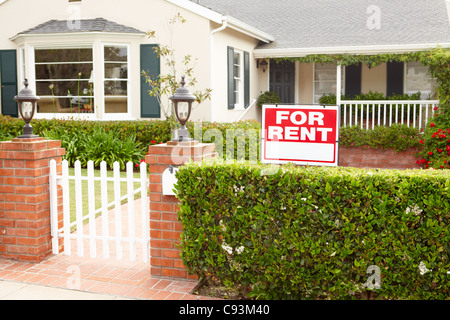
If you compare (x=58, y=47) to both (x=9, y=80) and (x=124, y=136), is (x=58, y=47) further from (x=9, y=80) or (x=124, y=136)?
(x=124, y=136)

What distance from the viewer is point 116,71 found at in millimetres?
12406

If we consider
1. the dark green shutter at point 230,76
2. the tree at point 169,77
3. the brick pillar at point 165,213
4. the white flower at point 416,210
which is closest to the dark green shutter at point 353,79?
the dark green shutter at point 230,76

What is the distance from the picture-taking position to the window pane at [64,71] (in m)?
12.4

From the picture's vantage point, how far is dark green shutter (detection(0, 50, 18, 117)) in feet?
43.4

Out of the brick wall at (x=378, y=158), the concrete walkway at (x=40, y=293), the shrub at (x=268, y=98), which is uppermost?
the shrub at (x=268, y=98)

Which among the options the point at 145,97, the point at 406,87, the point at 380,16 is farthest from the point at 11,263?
the point at 380,16

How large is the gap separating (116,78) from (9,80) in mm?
3300

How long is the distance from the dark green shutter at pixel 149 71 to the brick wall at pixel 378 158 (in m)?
4.94

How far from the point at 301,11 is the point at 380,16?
3.11 meters

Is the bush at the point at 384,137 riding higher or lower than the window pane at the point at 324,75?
lower

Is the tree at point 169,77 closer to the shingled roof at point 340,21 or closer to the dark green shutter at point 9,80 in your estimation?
the shingled roof at point 340,21

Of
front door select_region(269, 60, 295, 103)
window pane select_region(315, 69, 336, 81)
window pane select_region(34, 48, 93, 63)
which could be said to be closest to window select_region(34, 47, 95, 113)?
window pane select_region(34, 48, 93, 63)

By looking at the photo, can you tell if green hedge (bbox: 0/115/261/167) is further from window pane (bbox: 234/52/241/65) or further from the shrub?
the shrub

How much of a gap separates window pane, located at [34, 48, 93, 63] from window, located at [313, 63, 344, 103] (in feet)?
25.0
